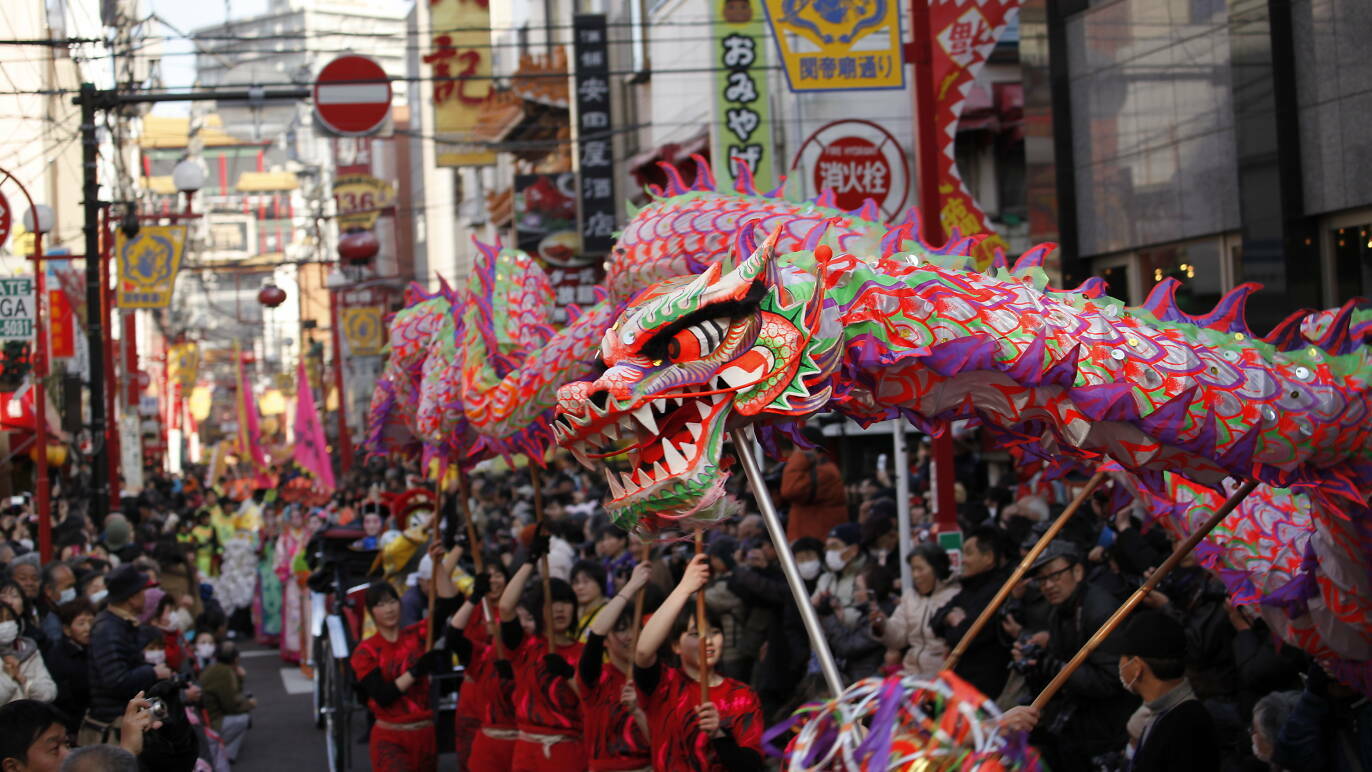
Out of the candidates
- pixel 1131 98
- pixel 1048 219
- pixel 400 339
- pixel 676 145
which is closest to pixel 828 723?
pixel 400 339

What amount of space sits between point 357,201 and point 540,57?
31.1ft

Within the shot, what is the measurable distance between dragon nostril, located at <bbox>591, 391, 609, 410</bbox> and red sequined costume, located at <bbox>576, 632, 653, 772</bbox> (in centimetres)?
284

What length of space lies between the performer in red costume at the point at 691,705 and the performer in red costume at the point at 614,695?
21 cm

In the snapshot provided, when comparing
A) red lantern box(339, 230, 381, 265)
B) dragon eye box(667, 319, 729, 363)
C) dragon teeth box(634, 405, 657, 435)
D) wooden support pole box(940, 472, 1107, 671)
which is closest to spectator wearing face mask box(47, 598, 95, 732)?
dragon teeth box(634, 405, 657, 435)

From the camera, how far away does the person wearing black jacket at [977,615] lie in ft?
26.2

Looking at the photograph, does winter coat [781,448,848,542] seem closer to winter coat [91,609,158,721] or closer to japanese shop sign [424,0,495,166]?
winter coat [91,609,158,721]

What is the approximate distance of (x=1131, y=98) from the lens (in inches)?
527

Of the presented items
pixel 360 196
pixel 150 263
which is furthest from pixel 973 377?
pixel 360 196

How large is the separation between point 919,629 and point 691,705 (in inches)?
79.8

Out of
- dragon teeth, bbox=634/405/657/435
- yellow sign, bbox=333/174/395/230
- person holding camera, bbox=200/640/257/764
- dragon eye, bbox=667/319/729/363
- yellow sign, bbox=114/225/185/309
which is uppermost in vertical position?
yellow sign, bbox=333/174/395/230

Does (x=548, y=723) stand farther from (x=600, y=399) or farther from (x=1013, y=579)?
(x=600, y=399)

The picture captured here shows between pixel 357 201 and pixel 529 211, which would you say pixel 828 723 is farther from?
pixel 357 201

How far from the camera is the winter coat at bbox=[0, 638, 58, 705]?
293 inches

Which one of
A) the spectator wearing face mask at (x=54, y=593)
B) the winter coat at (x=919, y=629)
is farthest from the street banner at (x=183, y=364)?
the winter coat at (x=919, y=629)
